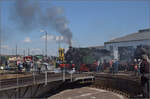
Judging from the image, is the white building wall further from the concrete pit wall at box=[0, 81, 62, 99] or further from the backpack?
the backpack

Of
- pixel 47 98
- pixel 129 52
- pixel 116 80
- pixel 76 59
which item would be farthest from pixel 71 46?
pixel 47 98

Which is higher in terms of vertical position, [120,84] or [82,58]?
[82,58]

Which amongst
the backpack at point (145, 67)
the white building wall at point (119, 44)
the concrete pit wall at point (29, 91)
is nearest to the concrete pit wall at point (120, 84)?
the concrete pit wall at point (29, 91)

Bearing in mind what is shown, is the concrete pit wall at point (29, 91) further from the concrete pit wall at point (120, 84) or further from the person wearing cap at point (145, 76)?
the person wearing cap at point (145, 76)

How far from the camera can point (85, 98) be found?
490 inches

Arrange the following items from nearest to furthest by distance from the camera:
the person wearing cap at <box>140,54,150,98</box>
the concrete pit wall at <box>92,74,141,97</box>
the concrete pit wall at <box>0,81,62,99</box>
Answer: the person wearing cap at <box>140,54,150,98</box> < the concrete pit wall at <box>0,81,62,99</box> < the concrete pit wall at <box>92,74,141,97</box>

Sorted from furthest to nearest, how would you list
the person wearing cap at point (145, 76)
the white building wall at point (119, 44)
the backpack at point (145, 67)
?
the white building wall at point (119, 44) → the backpack at point (145, 67) → the person wearing cap at point (145, 76)

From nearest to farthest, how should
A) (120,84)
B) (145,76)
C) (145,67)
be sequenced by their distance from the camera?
(145,76) → (145,67) → (120,84)

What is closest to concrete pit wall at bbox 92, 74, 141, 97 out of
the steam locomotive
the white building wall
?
the steam locomotive

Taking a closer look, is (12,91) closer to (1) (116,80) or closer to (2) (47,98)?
(2) (47,98)

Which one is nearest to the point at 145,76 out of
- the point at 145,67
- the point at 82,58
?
the point at 145,67

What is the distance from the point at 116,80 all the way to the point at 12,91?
897 cm

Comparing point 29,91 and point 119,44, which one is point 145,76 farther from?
point 119,44

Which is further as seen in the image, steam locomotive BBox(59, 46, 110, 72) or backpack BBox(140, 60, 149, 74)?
steam locomotive BBox(59, 46, 110, 72)
